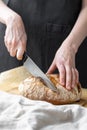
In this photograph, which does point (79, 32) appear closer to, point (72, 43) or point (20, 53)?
point (72, 43)

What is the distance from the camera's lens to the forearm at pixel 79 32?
49.6 inches

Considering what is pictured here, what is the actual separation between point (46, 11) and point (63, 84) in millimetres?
405

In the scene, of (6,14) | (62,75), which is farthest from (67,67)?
(6,14)

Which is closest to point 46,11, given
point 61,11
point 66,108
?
point 61,11

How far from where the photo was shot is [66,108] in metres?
0.90

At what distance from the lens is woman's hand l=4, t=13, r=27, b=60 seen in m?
1.19

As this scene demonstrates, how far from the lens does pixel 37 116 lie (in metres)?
0.84

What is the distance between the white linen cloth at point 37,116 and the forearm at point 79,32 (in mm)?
385

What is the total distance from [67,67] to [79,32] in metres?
0.18

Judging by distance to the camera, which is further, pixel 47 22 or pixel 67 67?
pixel 47 22

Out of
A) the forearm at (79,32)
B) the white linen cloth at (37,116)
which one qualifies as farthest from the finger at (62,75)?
the white linen cloth at (37,116)

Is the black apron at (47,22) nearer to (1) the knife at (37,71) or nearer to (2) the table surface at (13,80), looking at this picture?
(2) the table surface at (13,80)

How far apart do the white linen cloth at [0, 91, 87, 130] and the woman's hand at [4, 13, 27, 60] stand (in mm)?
274

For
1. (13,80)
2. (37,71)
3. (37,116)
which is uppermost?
(37,116)
